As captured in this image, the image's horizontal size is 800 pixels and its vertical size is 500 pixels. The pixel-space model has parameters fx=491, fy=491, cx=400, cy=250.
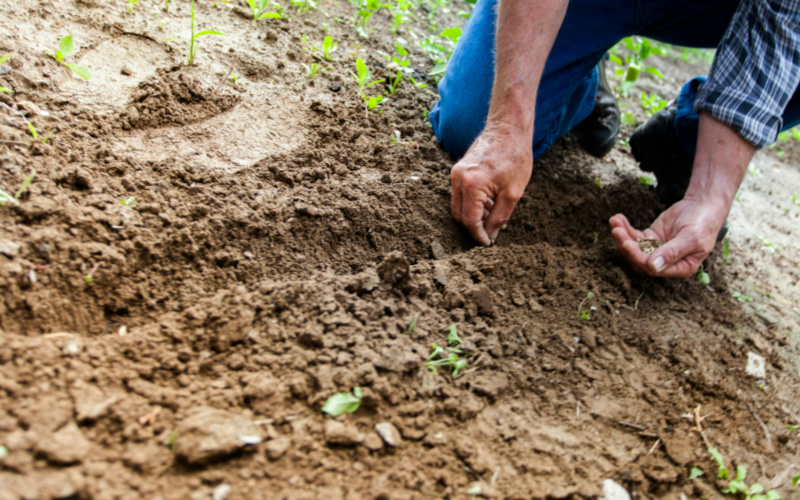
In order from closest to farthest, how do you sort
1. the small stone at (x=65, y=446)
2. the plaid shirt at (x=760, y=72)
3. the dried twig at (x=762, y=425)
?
1. the small stone at (x=65, y=446)
2. the dried twig at (x=762, y=425)
3. the plaid shirt at (x=760, y=72)

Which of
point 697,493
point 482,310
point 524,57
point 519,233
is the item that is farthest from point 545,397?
point 524,57

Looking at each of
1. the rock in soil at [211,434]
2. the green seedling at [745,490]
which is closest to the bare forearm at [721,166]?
the green seedling at [745,490]

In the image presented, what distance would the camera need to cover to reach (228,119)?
1927 mm

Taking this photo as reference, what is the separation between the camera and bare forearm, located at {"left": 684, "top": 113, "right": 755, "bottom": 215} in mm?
1872

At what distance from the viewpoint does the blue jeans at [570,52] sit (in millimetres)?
2088

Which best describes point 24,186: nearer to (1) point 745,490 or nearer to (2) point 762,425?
(1) point 745,490

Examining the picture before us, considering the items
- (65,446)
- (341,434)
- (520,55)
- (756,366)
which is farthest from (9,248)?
(756,366)

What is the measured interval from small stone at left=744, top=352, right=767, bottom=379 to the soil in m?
0.05

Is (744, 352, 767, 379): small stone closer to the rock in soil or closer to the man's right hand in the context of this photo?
the man's right hand

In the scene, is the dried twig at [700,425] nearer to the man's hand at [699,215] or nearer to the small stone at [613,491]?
the small stone at [613,491]

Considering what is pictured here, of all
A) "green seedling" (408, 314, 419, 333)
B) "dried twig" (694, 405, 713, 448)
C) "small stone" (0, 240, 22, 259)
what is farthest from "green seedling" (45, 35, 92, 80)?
"dried twig" (694, 405, 713, 448)

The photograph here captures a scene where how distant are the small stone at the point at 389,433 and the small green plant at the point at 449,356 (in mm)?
196

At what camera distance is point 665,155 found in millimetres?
2428

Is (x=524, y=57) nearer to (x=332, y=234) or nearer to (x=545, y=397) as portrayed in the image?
(x=332, y=234)
